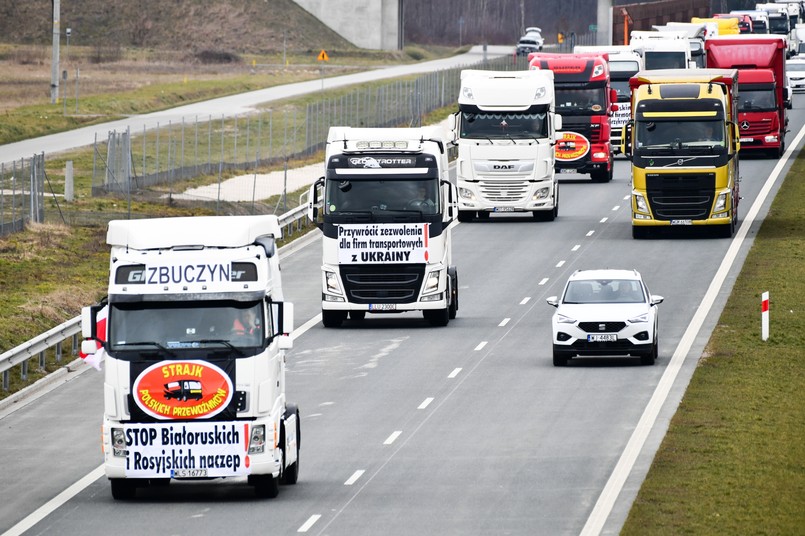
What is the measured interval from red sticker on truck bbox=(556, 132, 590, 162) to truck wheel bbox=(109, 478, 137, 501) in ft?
137

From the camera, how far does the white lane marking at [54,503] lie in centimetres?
2186

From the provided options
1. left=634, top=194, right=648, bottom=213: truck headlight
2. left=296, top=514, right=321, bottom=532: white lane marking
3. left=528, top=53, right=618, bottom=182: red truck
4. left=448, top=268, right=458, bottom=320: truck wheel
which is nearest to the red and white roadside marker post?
left=448, top=268, right=458, bottom=320: truck wheel

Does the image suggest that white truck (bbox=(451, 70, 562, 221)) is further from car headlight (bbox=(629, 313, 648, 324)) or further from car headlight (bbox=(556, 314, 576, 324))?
car headlight (bbox=(629, 313, 648, 324))

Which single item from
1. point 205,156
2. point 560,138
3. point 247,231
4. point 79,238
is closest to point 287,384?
point 247,231

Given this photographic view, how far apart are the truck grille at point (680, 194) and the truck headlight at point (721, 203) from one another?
0.56 ft

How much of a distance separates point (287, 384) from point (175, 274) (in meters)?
11.4

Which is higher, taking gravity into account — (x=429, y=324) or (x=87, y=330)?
(x=87, y=330)

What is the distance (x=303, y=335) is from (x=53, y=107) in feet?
159

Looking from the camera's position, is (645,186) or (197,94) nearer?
(645,186)

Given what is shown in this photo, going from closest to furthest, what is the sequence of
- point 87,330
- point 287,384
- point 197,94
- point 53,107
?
point 87,330 → point 287,384 → point 53,107 → point 197,94

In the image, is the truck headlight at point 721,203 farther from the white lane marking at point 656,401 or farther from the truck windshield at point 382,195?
the truck windshield at point 382,195

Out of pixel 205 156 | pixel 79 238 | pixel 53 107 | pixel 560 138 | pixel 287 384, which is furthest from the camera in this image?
pixel 53 107

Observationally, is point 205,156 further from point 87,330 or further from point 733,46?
point 87,330

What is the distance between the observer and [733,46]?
70.9 meters
